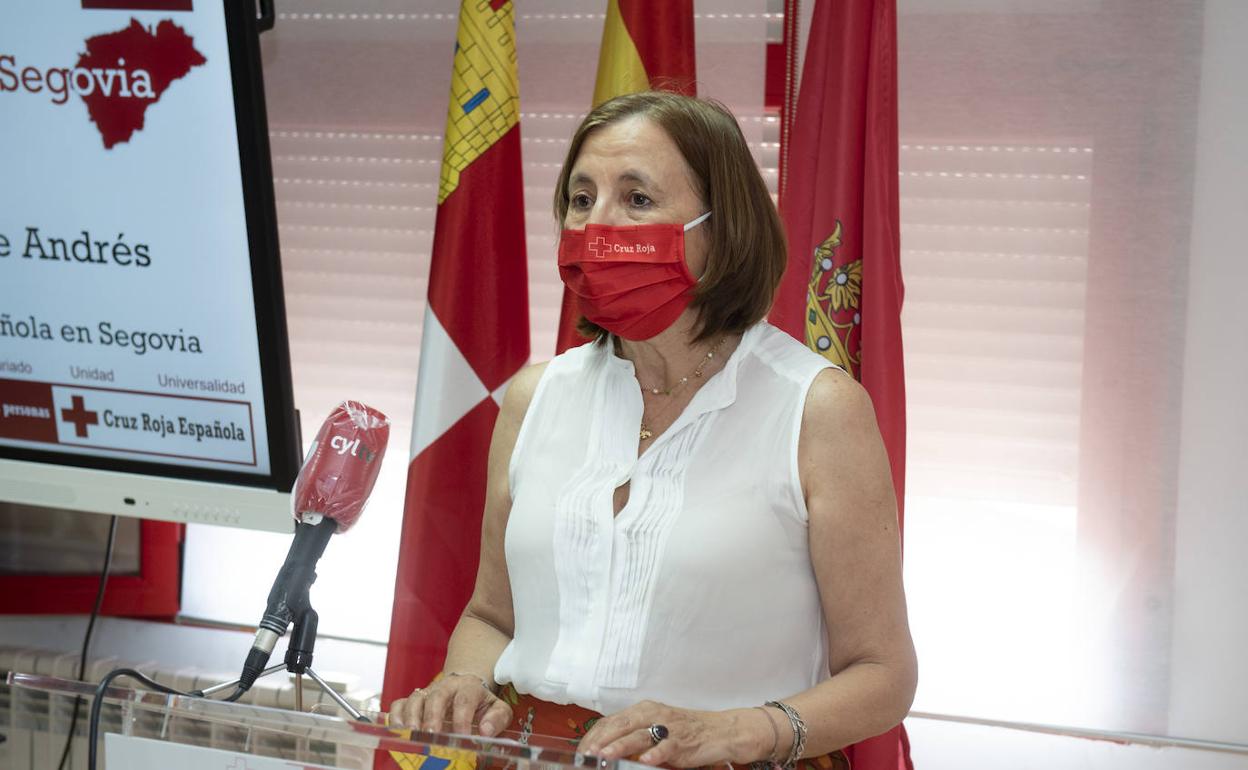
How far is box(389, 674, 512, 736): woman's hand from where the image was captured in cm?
134

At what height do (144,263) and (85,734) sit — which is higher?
(144,263)

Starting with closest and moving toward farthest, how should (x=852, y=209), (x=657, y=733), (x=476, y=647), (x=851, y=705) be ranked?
1. (x=657, y=733)
2. (x=851, y=705)
3. (x=476, y=647)
4. (x=852, y=209)

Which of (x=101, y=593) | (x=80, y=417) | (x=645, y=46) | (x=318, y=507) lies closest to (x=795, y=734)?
(x=318, y=507)

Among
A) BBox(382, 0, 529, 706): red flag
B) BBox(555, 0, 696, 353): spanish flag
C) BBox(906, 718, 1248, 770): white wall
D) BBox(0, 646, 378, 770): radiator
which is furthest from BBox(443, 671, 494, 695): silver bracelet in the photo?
BBox(906, 718, 1248, 770): white wall

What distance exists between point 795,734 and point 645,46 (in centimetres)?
137

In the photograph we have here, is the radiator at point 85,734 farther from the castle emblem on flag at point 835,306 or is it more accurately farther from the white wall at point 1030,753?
the white wall at point 1030,753

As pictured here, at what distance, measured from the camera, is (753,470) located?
4.94 ft

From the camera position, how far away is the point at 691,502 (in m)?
1.51

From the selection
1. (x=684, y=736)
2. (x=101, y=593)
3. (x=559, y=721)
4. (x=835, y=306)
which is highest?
(x=835, y=306)

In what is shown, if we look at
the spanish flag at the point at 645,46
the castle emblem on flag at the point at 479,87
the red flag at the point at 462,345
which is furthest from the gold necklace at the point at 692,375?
the castle emblem on flag at the point at 479,87

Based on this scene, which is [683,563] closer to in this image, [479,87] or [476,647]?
[476,647]

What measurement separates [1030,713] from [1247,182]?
44.6 inches

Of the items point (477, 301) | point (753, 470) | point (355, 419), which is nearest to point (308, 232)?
point (477, 301)

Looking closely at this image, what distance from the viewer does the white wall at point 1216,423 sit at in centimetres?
225
